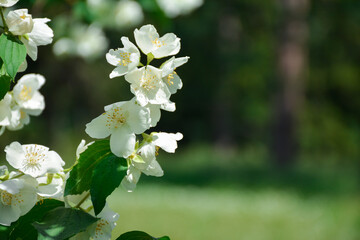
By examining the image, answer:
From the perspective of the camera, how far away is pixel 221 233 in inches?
244

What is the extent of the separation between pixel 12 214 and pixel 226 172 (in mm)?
10497

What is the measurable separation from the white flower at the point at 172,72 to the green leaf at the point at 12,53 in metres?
0.24

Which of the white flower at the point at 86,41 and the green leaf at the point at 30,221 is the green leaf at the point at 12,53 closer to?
the green leaf at the point at 30,221

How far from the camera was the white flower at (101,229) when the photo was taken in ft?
3.20

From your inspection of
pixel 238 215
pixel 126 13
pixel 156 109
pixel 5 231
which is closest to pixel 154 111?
pixel 156 109

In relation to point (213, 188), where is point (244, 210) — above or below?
above

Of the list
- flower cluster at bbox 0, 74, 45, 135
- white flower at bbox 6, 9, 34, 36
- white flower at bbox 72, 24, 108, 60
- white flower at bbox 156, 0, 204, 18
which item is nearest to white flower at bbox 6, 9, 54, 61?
white flower at bbox 6, 9, 34, 36

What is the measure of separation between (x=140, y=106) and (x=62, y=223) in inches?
8.6

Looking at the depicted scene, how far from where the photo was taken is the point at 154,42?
97 centimetres

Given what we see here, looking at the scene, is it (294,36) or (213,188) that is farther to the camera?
(294,36)

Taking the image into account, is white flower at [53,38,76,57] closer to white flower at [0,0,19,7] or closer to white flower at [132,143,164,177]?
white flower at [0,0,19,7]

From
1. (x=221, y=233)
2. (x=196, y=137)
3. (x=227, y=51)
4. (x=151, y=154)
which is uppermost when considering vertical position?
(x=151, y=154)

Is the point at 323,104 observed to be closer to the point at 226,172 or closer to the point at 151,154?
the point at 226,172

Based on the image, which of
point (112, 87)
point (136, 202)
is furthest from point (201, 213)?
point (112, 87)
